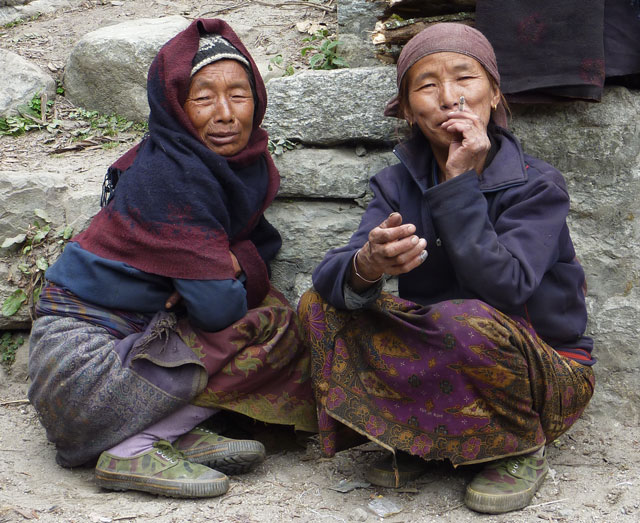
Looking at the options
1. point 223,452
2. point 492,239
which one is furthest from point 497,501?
point 223,452

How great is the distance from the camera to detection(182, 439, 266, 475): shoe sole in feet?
9.32

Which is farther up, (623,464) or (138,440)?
(138,440)

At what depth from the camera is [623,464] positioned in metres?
2.93

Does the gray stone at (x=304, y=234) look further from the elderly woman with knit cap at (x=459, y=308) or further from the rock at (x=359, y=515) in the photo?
the rock at (x=359, y=515)

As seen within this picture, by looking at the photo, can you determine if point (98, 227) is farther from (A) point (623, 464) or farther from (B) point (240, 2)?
(B) point (240, 2)

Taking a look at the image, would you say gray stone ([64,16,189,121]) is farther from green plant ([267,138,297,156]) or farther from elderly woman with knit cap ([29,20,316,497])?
elderly woman with knit cap ([29,20,316,497])

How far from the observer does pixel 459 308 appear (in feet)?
8.11

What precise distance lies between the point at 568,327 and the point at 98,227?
5.95 ft

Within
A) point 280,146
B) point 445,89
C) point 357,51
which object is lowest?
point 280,146

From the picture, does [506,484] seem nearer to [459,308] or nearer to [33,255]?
[459,308]

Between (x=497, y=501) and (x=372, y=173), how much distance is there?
1539mm

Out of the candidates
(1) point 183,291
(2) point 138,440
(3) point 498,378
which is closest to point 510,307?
(3) point 498,378


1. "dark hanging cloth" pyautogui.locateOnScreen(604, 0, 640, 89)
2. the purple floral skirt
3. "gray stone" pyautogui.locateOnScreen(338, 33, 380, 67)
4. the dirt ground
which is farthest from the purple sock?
"dark hanging cloth" pyautogui.locateOnScreen(604, 0, 640, 89)

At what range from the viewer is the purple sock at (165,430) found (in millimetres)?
2793
